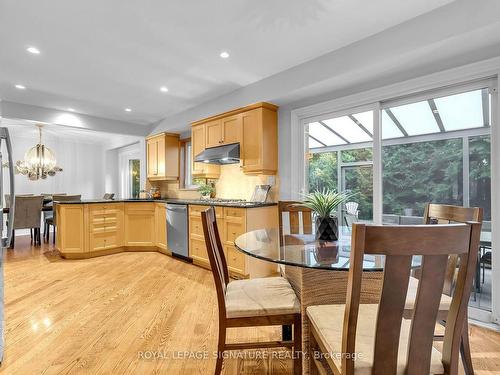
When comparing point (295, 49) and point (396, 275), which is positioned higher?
point (295, 49)

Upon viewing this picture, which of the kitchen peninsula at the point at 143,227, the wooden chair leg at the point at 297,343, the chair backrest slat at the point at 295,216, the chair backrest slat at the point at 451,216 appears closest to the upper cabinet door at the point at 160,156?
the kitchen peninsula at the point at 143,227

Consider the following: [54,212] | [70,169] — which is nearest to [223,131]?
[54,212]

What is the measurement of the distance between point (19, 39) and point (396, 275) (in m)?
3.52

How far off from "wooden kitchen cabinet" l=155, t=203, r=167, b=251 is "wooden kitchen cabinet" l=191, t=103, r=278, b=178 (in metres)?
1.56

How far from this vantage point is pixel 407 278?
0.80 metres

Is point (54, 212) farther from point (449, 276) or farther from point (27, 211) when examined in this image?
point (449, 276)

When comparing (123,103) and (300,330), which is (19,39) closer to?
(123,103)

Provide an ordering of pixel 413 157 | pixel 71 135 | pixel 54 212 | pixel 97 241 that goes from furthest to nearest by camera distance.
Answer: pixel 71 135
pixel 54 212
pixel 97 241
pixel 413 157

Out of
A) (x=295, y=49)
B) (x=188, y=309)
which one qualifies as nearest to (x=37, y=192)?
(x=188, y=309)

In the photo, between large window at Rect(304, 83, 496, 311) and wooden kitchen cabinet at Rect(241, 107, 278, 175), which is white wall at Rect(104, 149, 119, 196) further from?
large window at Rect(304, 83, 496, 311)

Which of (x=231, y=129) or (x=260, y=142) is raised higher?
(x=231, y=129)

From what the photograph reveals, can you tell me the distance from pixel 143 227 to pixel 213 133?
7.08 feet

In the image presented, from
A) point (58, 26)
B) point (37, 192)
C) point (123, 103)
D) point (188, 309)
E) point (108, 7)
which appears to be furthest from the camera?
point (37, 192)

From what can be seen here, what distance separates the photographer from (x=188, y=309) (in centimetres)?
250
